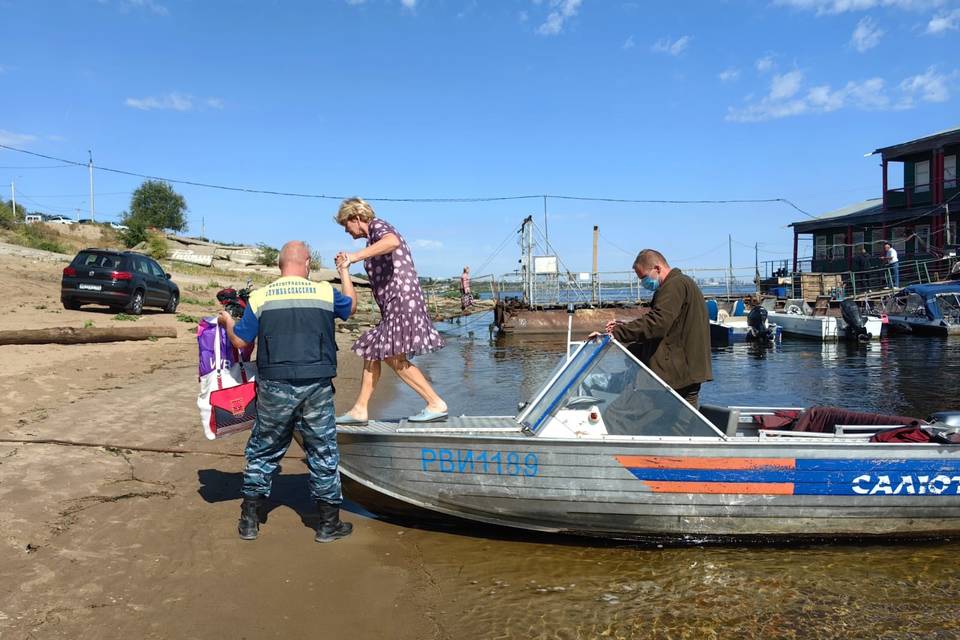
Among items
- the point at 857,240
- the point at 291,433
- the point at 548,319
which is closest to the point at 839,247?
the point at 857,240

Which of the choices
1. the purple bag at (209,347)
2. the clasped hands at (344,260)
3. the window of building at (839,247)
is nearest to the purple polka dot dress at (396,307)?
the clasped hands at (344,260)

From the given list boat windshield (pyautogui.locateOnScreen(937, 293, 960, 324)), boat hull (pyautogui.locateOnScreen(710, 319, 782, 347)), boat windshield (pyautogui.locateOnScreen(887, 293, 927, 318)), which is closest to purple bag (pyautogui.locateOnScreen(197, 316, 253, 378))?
boat hull (pyautogui.locateOnScreen(710, 319, 782, 347))

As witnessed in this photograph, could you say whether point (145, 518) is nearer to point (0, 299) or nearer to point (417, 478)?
point (417, 478)

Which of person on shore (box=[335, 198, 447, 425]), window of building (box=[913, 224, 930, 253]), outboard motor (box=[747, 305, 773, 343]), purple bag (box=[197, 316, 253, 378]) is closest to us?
purple bag (box=[197, 316, 253, 378])

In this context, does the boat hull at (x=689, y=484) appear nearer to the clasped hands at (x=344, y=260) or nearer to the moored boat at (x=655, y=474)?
the moored boat at (x=655, y=474)

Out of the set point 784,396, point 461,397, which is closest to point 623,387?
point 461,397

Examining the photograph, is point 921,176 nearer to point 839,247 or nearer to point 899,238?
point 899,238

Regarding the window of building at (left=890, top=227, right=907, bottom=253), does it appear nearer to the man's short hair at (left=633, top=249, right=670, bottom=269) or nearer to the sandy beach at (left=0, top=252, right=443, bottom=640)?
the man's short hair at (left=633, top=249, right=670, bottom=269)

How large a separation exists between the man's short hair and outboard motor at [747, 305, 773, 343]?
19.9 m

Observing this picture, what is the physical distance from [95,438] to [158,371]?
415 centimetres

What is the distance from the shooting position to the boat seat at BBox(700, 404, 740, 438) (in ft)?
16.4

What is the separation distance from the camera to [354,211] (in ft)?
16.1

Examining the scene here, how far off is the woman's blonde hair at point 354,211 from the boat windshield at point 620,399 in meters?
1.86

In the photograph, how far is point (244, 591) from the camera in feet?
12.4
